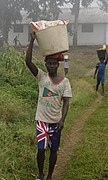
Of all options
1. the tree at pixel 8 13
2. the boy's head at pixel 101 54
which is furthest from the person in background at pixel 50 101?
the tree at pixel 8 13

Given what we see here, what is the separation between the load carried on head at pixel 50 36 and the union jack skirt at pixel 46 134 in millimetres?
831

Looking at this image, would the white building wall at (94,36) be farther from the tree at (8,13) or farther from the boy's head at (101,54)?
the boy's head at (101,54)

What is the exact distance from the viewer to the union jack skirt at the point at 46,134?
3953 millimetres

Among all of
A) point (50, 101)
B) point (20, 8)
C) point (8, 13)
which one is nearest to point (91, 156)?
point (50, 101)

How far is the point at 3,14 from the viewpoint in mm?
27031

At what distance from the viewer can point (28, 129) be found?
19.7 ft

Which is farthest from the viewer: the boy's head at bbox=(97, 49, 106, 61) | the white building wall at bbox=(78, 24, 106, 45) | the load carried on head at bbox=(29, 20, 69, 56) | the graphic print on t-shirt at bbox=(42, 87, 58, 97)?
the white building wall at bbox=(78, 24, 106, 45)

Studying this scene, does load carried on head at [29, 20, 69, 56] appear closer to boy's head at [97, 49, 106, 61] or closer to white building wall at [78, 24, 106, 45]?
boy's head at [97, 49, 106, 61]

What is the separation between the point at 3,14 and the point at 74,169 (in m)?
23.9

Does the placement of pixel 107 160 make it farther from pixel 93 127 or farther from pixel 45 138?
pixel 93 127

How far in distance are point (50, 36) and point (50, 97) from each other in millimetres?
695

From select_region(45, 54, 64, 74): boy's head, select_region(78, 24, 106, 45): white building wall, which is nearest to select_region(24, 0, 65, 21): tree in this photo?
select_region(78, 24, 106, 45): white building wall

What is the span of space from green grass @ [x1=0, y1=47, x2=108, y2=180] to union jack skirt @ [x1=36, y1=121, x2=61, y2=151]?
0.58 meters

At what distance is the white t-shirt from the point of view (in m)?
3.92
